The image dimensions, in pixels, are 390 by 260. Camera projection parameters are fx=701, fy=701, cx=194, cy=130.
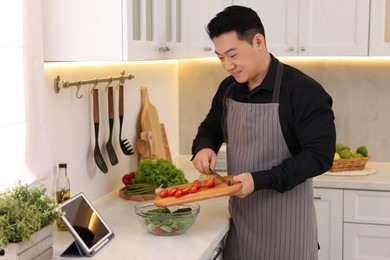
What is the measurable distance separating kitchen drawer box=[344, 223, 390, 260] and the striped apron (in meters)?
0.90

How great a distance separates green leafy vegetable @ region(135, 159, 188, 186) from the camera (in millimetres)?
3197

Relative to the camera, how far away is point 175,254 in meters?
2.32

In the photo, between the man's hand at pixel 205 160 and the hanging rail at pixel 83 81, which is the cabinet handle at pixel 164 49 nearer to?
the hanging rail at pixel 83 81

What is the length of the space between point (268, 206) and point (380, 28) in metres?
1.46

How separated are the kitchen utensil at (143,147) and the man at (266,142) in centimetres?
71

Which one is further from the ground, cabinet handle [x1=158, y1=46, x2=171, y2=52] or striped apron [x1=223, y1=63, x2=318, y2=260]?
cabinet handle [x1=158, y1=46, x2=171, y2=52]

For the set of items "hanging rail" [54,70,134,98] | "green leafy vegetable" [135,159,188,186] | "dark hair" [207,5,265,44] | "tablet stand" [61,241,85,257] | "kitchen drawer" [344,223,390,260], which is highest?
"dark hair" [207,5,265,44]

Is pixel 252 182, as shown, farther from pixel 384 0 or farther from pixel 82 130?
pixel 384 0

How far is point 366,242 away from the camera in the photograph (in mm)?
3664

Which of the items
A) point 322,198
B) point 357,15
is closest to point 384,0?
point 357,15

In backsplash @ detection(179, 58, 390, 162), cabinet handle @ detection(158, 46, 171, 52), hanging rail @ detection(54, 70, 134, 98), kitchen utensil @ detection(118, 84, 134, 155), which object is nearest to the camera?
hanging rail @ detection(54, 70, 134, 98)

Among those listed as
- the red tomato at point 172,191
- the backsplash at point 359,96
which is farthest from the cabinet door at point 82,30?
the backsplash at point 359,96

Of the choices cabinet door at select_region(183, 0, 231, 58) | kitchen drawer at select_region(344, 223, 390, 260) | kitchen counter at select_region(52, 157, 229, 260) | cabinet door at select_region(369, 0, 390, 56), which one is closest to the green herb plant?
kitchen counter at select_region(52, 157, 229, 260)

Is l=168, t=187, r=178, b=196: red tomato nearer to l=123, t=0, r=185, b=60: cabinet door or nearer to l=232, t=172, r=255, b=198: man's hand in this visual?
→ l=232, t=172, r=255, b=198: man's hand
